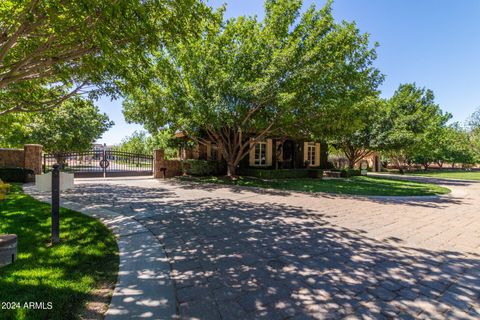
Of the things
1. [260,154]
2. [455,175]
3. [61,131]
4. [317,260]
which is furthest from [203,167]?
[455,175]

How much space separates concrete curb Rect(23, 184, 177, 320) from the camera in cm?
246

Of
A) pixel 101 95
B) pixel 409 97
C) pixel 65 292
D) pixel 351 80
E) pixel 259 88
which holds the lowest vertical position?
pixel 65 292

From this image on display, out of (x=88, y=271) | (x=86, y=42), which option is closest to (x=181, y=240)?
(x=88, y=271)

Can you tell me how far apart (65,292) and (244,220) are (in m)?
4.06

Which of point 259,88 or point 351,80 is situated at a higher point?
point 351,80

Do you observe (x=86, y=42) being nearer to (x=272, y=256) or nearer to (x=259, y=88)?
(x=272, y=256)

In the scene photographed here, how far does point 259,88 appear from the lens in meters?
11.0

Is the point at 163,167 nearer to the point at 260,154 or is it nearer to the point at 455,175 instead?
the point at 260,154

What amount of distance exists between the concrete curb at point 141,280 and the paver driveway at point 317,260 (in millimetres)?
160

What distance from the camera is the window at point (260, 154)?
1953cm

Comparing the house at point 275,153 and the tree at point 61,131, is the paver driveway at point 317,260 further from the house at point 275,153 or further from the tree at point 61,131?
the tree at point 61,131

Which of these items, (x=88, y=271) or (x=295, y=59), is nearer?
(x=88, y=271)

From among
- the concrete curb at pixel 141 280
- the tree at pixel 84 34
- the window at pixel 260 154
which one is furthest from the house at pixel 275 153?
the concrete curb at pixel 141 280

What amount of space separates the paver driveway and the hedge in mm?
8839
